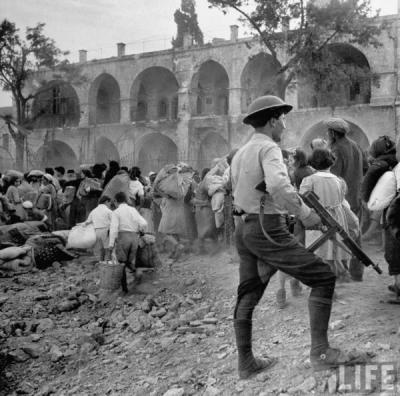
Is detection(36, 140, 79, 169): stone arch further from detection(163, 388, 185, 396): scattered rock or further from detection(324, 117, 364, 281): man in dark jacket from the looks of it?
detection(163, 388, 185, 396): scattered rock

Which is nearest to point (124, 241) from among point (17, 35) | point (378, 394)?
point (378, 394)

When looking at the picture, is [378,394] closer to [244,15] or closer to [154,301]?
[154,301]

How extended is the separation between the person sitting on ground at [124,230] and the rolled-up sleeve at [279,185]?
4.18 meters

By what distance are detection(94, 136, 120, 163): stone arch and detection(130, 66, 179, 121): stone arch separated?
82.4 inches

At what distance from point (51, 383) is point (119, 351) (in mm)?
747

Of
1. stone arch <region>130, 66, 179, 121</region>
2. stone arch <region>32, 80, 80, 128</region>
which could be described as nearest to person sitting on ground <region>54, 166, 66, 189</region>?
stone arch <region>130, 66, 179, 121</region>

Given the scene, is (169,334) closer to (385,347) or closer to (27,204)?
Answer: (385,347)

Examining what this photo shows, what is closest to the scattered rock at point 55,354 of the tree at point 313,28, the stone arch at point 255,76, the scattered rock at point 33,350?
the scattered rock at point 33,350

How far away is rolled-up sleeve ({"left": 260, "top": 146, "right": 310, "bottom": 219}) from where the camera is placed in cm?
335

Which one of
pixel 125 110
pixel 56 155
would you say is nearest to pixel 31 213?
pixel 125 110

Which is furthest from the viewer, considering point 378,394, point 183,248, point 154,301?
point 183,248

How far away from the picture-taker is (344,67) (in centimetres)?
1845

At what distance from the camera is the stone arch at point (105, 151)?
30.2 metres

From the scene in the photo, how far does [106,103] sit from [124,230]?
25.8 metres
